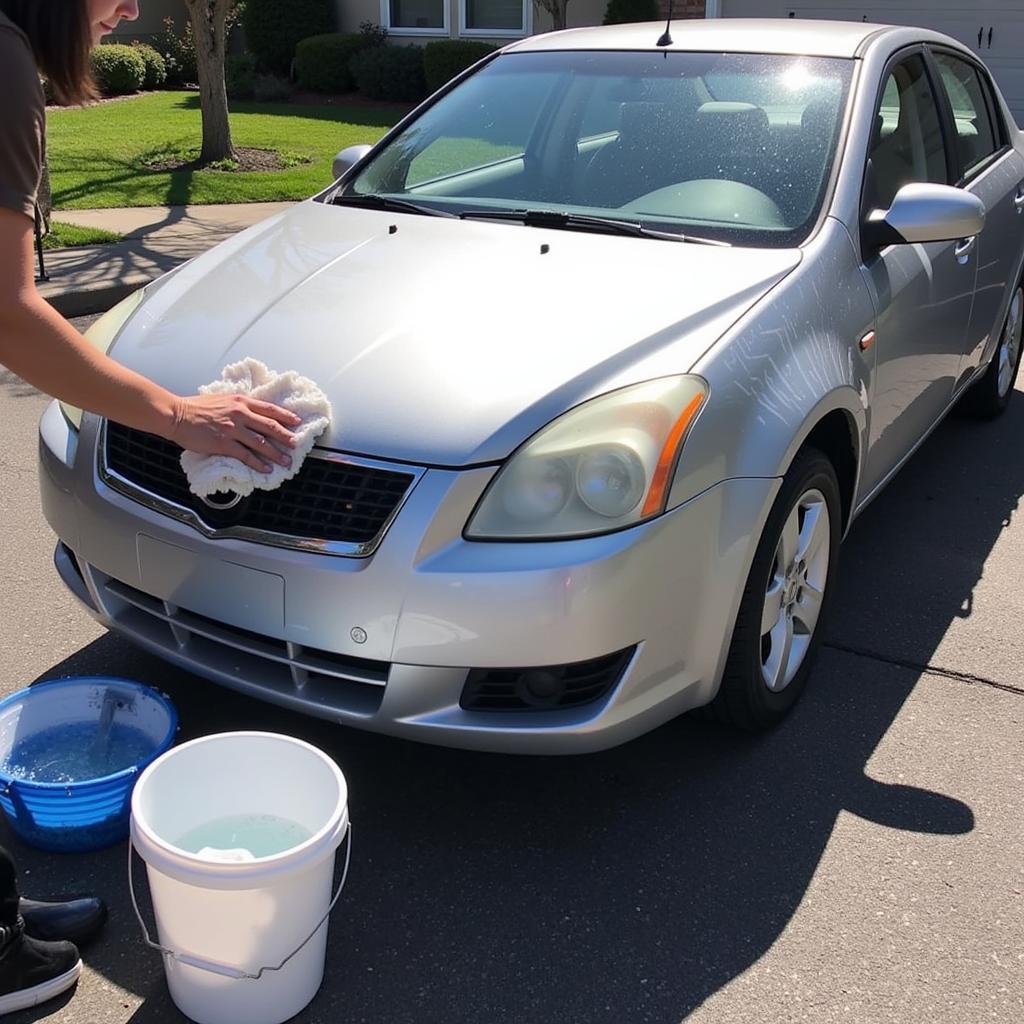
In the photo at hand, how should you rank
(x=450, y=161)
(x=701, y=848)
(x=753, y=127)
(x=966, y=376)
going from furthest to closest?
1. (x=966, y=376)
2. (x=450, y=161)
3. (x=753, y=127)
4. (x=701, y=848)

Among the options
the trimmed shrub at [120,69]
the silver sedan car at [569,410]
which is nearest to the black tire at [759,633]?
the silver sedan car at [569,410]

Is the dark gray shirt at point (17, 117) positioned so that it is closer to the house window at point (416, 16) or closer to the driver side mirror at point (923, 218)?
the driver side mirror at point (923, 218)

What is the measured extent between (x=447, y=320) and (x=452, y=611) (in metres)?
0.79

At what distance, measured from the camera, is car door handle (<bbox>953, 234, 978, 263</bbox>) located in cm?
398

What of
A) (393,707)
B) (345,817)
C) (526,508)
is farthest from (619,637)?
(345,817)

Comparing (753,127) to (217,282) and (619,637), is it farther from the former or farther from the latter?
(619,637)

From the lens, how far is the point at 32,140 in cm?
183

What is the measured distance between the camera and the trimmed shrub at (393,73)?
19.5 meters

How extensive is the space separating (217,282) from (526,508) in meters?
1.30

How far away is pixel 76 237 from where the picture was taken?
8523mm

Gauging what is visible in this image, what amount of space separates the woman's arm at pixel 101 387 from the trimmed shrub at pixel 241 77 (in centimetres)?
1920

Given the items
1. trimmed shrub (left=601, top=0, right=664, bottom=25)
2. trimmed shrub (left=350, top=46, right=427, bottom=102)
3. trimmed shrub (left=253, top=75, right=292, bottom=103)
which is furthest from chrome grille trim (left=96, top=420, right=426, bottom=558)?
trimmed shrub (left=253, top=75, right=292, bottom=103)

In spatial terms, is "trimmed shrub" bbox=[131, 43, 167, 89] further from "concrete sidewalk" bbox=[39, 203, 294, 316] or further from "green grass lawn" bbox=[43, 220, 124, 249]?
"green grass lawn" bbox=[43, 220, 124, 249]

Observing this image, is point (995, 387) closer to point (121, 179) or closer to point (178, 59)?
point (121, 179)
